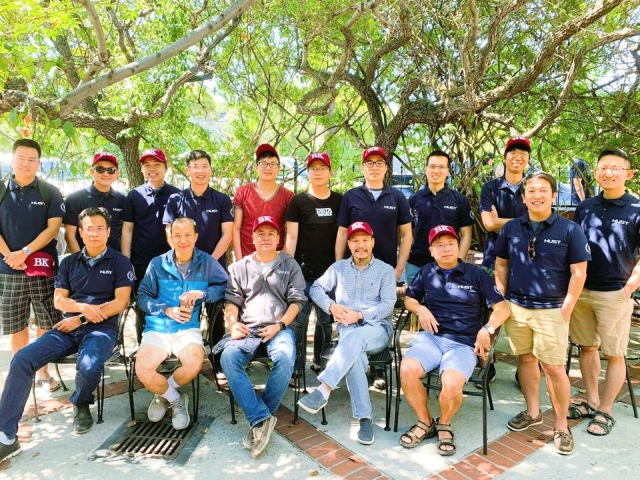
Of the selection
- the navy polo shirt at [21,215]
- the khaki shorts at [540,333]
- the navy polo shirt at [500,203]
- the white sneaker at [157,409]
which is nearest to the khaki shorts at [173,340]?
the white sneaker at [157,409]

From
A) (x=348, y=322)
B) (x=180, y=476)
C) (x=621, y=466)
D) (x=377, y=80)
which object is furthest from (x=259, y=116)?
(x=621, y=466)

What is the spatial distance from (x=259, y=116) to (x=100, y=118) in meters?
2.66

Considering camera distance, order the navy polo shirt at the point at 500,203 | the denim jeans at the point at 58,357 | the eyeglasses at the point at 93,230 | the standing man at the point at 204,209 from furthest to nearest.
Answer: the standing man at the point at 204,209 < the navy polo shirt at the point at 500,203 < the eyeglasses at the point at 93,230 < the denim jeans at the point at 58,357

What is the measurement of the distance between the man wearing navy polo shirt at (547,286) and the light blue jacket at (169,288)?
225 cm

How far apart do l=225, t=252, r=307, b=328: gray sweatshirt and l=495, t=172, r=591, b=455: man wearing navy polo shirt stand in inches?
63.1

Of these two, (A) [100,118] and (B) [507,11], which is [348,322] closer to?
(B) [507,11]

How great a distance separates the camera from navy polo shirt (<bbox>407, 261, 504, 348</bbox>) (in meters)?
3.31

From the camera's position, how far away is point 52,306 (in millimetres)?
3805

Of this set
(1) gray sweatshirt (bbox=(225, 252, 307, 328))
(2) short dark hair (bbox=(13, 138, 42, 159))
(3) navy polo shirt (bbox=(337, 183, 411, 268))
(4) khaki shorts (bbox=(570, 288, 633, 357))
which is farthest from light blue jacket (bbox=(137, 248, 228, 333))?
(4) khaki shorts (bbox=(570, 288, 633, 357))

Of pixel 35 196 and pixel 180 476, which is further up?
pixel 35 196

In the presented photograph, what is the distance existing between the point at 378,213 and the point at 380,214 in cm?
2

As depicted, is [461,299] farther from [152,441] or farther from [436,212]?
[152,441]

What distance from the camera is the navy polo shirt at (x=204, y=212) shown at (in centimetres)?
400

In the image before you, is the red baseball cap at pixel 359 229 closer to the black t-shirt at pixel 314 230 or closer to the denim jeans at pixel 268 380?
the black t-shirt at pixel 314 230
